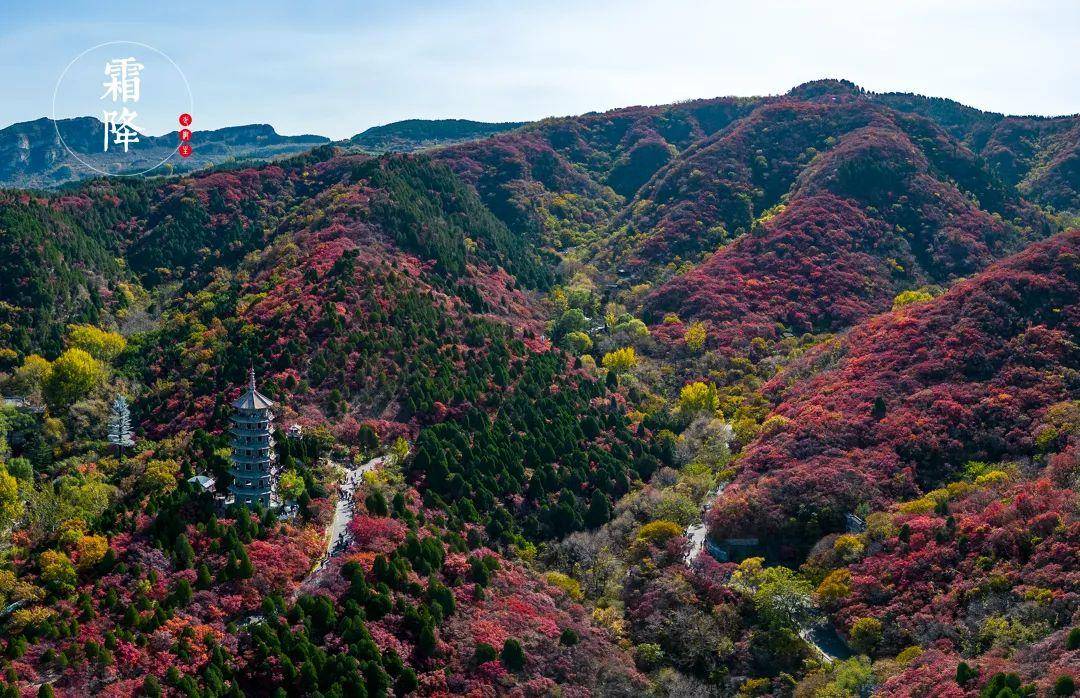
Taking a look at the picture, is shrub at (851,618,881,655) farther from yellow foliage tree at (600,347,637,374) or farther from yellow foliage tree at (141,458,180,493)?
yellow foliage tree at (600,347,637,374)

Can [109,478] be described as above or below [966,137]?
→ below

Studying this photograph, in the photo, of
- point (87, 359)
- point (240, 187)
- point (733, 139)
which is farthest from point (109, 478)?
point (733, 139)

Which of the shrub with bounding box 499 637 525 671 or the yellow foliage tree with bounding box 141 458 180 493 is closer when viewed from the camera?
the shrub with bounding box 499 637 525 671

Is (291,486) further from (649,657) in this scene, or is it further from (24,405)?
(24,405)

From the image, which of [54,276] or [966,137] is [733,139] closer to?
[966,137]

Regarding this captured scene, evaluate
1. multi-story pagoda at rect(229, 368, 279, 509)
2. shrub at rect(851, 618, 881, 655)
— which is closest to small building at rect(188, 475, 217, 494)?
multi-story pagoda at rect(229, 368, 279, 509)
